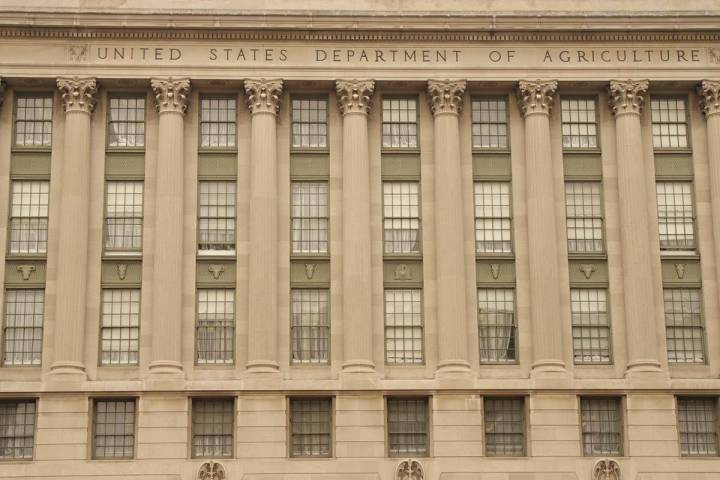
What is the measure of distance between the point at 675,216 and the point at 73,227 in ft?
75.8

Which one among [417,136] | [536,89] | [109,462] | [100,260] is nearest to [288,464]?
[109,462]

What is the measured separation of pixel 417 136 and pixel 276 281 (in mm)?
8160

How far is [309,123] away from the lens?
53844mm

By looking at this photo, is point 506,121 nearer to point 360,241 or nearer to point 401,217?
point 401,217

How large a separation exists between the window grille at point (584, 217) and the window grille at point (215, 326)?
13.3 metres

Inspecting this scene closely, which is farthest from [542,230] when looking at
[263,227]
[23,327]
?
[23,327]

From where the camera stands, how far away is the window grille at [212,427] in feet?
165

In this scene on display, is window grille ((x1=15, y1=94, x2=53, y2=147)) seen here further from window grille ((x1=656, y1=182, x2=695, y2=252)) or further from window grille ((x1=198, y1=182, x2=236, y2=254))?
window grille ((x1=656, y1=182, x2=695, y2=252))

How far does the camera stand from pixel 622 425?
50844 millimetres

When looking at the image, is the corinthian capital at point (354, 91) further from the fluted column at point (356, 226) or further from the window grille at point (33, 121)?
the window grille at point (33, 121)

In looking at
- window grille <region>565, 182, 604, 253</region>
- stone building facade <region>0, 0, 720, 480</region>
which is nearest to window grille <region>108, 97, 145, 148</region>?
stone building facade <region>0, 0, 720, 480</region>

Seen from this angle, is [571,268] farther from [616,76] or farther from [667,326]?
[616,76]

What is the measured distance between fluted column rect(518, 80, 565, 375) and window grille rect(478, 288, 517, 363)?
2.97ft

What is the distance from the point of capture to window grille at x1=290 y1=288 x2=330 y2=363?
51.5 m
